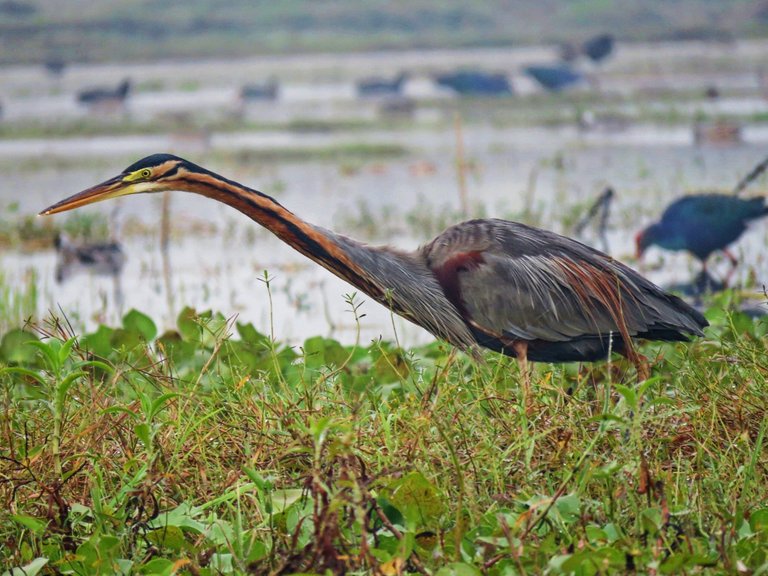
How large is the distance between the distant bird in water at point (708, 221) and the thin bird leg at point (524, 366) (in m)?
2.57

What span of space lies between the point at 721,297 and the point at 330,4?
17.8 meters

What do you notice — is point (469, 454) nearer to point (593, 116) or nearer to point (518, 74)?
point (593, 116)

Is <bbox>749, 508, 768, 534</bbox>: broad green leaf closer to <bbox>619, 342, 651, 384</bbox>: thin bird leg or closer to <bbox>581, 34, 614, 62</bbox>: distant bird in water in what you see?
<bbox>619, 342, 651, 384</bbox>: thin bird leg

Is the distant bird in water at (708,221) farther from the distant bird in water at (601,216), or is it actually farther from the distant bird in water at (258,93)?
the distant bird in water at (258,93)

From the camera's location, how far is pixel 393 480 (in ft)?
8.97

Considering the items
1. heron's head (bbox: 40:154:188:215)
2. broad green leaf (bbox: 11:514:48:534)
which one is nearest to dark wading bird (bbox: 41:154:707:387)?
heron's head (bbox: 40:154:188:215)

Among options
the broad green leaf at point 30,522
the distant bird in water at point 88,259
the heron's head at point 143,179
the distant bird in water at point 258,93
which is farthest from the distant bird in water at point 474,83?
the broad green leaf at point 30,522

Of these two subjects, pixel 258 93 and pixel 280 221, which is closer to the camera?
pixel 280 221

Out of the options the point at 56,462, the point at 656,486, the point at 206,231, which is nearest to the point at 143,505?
the point at 56,462

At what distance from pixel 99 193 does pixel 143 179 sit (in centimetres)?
13

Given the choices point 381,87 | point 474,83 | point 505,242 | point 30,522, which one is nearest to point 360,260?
point 505,242

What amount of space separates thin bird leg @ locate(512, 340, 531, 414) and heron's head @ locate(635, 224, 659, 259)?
2674 millimetres

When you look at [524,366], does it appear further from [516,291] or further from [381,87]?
[381,87]

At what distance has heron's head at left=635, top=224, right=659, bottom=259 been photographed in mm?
6637
